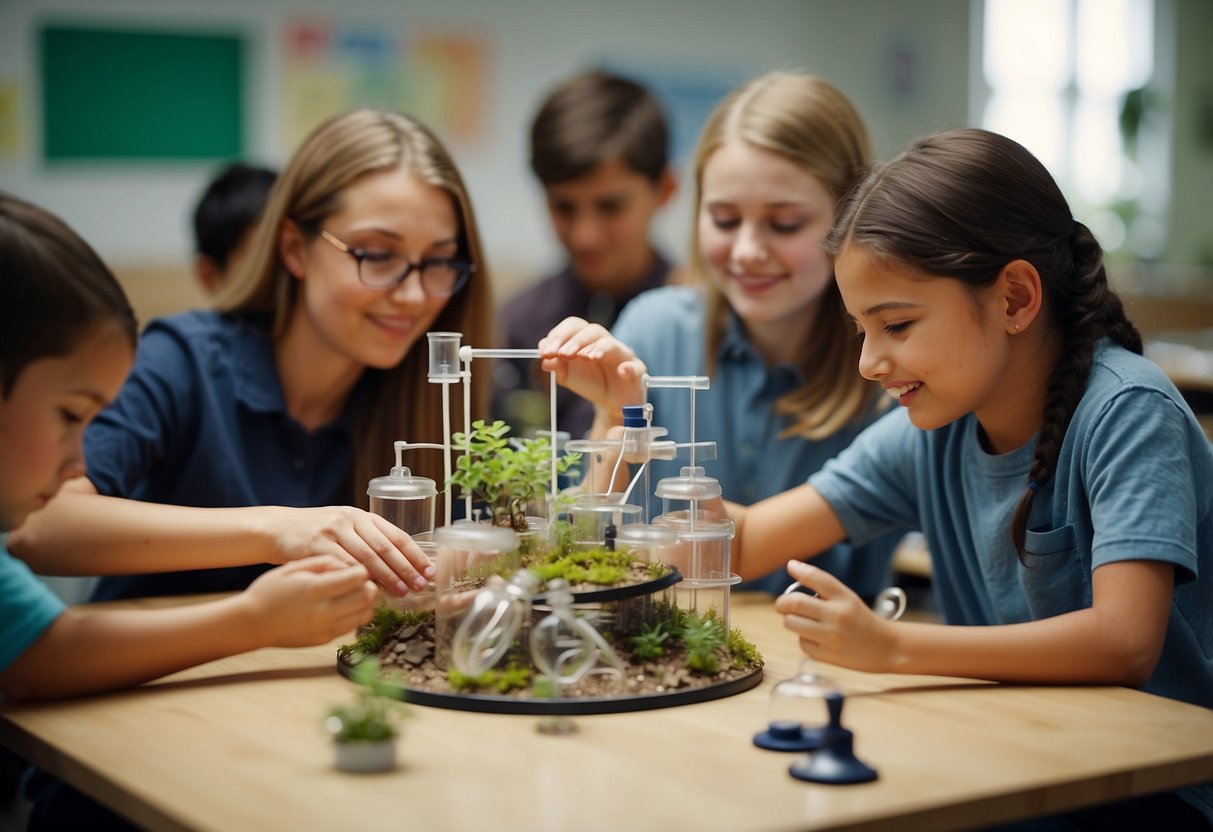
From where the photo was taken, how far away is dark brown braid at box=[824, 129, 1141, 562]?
5.70 feet

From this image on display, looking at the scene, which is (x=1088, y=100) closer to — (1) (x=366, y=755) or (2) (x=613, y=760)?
(2) (x=613, y=760)

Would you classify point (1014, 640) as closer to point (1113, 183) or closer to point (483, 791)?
point (483, 791)

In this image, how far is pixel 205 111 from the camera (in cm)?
562

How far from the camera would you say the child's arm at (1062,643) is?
159 centimetres

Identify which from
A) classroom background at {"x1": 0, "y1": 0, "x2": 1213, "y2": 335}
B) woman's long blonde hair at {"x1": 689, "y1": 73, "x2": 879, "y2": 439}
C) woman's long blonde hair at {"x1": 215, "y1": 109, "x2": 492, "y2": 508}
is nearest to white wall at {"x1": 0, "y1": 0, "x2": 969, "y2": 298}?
classroom background at {"x1": 0, "y1": 0, "x2": 1213, "y2": 335}

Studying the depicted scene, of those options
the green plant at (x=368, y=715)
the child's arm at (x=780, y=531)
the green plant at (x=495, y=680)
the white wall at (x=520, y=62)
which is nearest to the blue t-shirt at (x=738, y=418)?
the child's arm at (x=780, y=531)

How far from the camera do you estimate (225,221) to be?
3549mm

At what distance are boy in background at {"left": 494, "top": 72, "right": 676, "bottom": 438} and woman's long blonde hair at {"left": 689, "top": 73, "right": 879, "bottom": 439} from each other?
0.99 metres

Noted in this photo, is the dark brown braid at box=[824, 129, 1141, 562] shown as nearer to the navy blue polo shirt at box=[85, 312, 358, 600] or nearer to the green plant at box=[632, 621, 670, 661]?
the green plant at box=[632, 621, 670, 661]

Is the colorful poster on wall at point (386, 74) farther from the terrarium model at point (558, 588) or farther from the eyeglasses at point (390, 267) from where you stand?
the terrarium model at point (558, 588)

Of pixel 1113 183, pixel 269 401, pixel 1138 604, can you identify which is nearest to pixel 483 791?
pixel 1138 604

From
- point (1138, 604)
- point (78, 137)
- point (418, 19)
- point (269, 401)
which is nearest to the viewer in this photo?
point (1138, 604)

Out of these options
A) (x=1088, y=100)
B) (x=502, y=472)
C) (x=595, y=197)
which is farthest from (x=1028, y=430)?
(x=1088, y=100)

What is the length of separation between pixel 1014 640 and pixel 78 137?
187 inches
